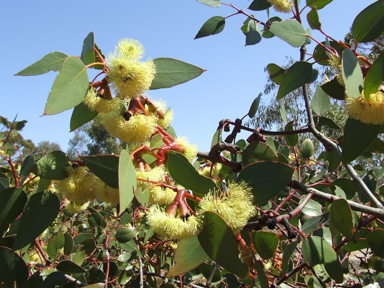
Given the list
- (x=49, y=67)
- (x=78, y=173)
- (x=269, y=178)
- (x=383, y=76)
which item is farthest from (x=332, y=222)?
(x=49, y=67)

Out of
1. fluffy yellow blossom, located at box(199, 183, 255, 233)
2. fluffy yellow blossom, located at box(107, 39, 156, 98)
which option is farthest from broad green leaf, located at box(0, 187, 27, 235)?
fluffy yellow blossom, located at box(199, 183, 255, 233)

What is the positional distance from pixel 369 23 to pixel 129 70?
746 mm

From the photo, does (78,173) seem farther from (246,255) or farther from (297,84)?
(297,84)

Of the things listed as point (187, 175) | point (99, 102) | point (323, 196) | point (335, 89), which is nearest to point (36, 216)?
point (99, 102)

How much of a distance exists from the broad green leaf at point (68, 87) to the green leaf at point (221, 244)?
1.39ft

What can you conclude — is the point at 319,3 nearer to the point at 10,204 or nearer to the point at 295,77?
the point at 295,77

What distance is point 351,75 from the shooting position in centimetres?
66

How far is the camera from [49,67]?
2.75 ft

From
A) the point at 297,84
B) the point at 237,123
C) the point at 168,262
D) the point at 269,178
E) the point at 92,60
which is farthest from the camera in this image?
the point at 168,262

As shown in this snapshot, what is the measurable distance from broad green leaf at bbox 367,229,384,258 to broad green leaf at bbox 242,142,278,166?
20.3 inches

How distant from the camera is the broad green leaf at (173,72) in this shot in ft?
2.78

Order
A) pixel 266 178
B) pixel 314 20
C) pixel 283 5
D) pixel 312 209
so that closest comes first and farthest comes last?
pixel 266 178, pixel 314 20, pixel 312 209, pixel 283 5

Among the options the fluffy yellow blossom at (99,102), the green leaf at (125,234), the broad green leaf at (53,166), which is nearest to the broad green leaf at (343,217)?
the fluffy yellow blossom at (99,102)

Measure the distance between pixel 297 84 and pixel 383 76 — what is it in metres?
0.31
